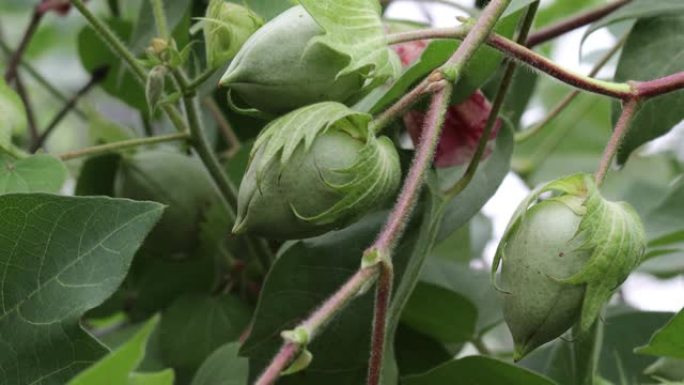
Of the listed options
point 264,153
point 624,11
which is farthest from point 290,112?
point 624,11

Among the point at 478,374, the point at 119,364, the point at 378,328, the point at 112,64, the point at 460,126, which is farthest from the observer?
the point at 112,64

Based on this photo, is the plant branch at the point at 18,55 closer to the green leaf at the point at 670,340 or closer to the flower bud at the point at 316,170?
the flower bud at the point at 316,170

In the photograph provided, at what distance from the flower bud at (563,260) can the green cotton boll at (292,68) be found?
111 mm

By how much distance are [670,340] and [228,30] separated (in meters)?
0.29

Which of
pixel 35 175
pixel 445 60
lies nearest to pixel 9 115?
pixel 35 175

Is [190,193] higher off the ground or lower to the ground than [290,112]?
lower

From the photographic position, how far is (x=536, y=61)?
58 cm

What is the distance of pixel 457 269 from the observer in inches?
33.1

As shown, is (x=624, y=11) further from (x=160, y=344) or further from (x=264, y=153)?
(x=160, y=344)

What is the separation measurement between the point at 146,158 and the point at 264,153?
33 centimetres

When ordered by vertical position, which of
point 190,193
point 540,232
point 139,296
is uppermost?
point 540,232

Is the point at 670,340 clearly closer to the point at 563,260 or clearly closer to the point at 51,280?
the point at 563,260

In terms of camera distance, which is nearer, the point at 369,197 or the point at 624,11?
the point at 369,197

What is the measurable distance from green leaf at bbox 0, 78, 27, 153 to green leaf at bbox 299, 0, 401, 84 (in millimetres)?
239
